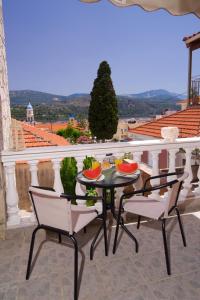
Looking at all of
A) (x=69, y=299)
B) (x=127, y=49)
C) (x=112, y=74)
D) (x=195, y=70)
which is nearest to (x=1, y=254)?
(x=69, y=299)

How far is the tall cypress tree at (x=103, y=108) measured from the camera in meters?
17.9

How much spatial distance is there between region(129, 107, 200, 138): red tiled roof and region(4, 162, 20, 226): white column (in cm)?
567

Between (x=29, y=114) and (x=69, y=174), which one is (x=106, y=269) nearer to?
(x=69, y=174)

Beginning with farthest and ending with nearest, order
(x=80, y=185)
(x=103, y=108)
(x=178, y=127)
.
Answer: (x=103, y=108)
(x=178, y=127)
(x=80, y=185)

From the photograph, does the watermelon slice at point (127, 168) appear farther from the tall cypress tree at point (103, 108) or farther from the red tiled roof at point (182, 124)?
the tall cypress tree at point (103, 108)

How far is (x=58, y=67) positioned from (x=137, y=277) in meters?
92.7

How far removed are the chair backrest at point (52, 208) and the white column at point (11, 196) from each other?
2.60 ft

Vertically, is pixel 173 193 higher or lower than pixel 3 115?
lower

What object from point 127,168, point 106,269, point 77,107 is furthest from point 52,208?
point 77,107

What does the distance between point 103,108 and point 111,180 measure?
53.8 feet

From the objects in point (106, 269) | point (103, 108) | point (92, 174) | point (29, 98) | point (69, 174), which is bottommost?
point (69, 174)

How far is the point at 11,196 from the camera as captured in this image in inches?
100

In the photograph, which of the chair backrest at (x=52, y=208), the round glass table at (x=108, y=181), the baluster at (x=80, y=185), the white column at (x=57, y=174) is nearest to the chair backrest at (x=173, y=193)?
the round glass table at (x=108, y=181)

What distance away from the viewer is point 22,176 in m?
6.36
